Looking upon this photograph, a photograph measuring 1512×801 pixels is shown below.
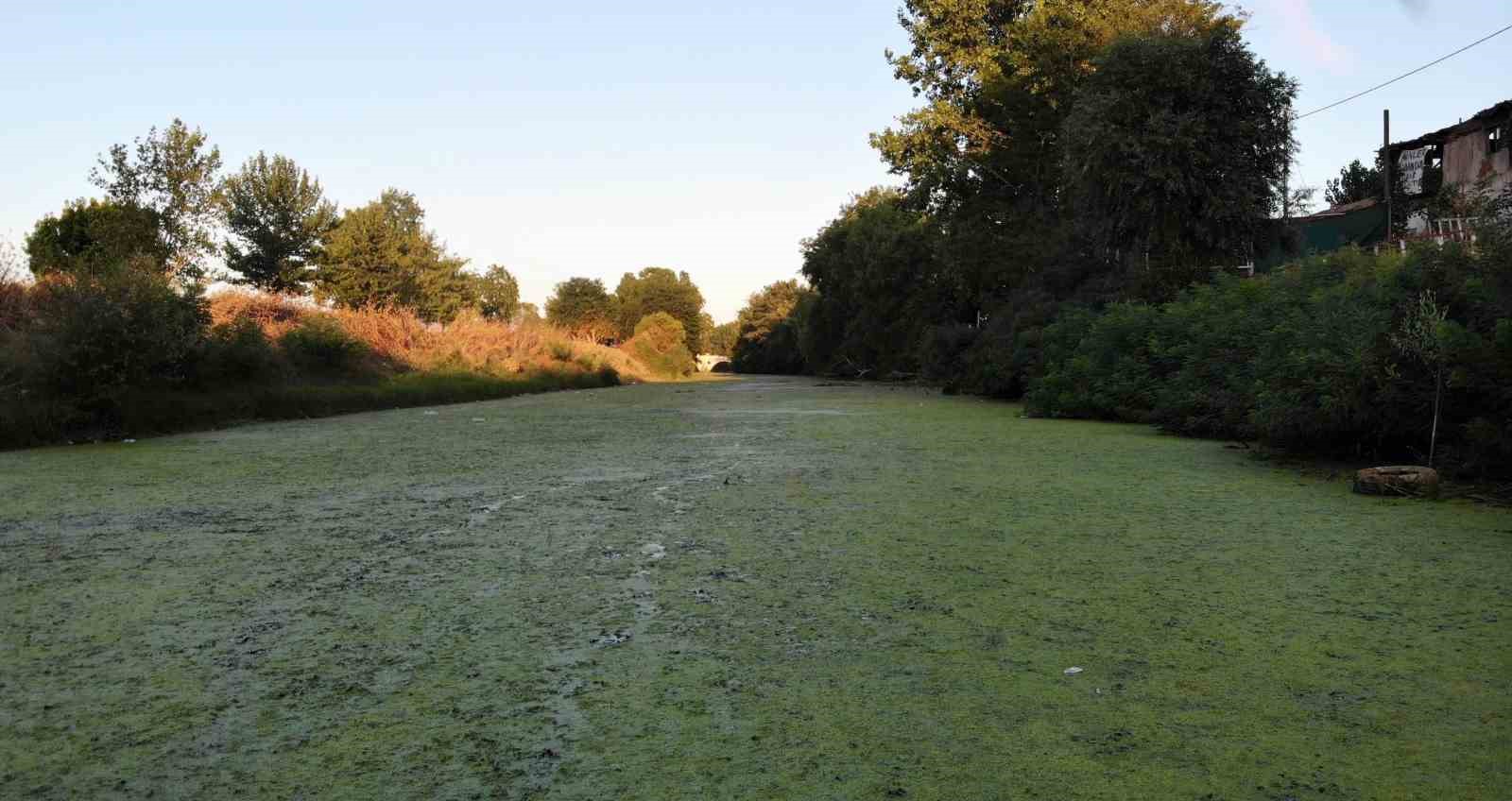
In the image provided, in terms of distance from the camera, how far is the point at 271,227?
26641 mm

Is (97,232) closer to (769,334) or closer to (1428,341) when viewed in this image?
(1428,341)

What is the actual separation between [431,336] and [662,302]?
44.4 metres

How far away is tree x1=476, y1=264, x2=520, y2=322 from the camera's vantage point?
4700cm

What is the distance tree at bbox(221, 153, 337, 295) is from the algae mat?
23.6 meters

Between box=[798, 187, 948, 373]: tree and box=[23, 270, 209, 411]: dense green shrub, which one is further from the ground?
box=[798, 187, 948, 373]: tree

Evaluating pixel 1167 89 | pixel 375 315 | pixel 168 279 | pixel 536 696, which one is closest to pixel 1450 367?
pixel 536 696

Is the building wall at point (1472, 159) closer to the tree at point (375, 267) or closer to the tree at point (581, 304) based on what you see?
the tree at point (375, 267)

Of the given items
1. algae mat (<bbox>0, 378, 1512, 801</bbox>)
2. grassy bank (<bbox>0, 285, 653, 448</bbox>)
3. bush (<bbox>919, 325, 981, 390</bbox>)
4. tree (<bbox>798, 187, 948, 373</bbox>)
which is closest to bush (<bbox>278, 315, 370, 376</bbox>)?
grassy bank (<bbox>0, 285, 653, 448</bbox>)

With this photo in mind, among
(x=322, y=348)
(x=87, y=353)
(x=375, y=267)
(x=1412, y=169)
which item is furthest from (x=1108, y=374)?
(x=375, y=267)

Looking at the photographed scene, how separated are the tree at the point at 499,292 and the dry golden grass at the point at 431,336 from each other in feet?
75.5

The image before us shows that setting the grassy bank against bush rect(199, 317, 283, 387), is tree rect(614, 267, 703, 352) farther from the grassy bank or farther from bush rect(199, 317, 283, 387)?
bush rect(199, 317, 283, 387)

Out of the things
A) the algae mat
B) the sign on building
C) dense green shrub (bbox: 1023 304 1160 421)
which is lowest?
the algae mat

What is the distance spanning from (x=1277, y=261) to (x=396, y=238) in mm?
22528

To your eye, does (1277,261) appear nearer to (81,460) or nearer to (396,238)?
(81,460)
